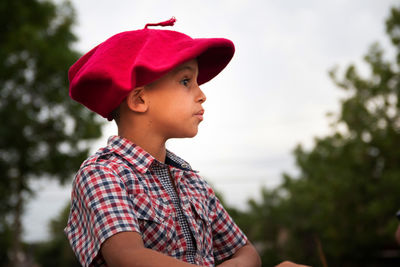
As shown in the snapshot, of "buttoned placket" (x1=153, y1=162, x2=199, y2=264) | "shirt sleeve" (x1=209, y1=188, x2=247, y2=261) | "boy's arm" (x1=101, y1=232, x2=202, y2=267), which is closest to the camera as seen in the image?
"boy's arm" (x1=101, y1=232, x2=202, y2=267)

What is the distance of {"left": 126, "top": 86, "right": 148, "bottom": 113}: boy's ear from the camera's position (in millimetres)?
2004

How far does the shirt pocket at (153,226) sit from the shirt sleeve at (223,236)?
1.34 feet

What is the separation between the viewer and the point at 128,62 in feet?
6.17

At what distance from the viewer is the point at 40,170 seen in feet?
57.3

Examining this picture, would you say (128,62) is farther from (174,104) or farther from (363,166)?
(363,166)

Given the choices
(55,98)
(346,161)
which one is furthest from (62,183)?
(346,161)

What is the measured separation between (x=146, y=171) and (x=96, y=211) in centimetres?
36

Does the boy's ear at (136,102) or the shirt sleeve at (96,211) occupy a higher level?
the boy's ear at (136,102)

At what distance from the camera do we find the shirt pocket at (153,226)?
1758 mm

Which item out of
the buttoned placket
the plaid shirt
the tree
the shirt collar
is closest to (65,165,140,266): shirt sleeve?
the plaid shirt

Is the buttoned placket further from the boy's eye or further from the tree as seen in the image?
the tree

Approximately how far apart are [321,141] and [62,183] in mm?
14129

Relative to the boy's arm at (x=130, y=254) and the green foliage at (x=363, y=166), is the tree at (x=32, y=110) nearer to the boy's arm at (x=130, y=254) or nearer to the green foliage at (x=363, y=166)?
the green foliage at (x=363, y=166)

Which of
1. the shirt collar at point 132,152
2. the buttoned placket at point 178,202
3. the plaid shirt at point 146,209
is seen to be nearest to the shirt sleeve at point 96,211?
the plaid shirt at point 146,209
